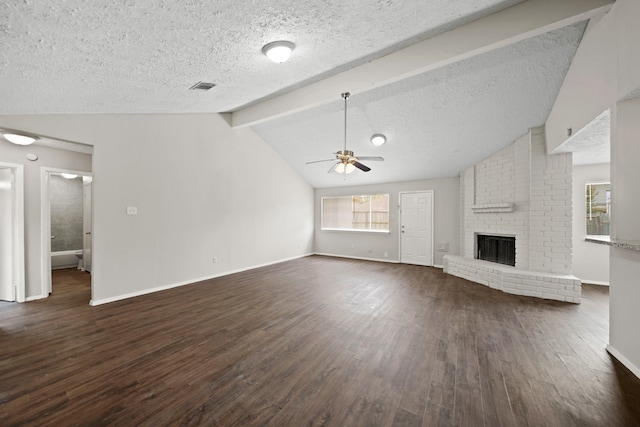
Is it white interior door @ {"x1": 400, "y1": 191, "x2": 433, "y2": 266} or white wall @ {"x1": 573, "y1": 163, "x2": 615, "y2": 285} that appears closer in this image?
white wall @ {"x1": 573, "y1": 163, "x2": 615, "y2": 285}

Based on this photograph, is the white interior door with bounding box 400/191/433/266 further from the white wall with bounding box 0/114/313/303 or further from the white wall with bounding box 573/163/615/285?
the white wall with bounding box 0/114/313/303

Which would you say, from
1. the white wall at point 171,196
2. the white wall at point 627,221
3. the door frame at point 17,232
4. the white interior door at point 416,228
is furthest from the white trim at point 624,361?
the door frame at point 17,232

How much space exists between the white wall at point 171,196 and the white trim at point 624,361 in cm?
558

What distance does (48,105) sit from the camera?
296 cm

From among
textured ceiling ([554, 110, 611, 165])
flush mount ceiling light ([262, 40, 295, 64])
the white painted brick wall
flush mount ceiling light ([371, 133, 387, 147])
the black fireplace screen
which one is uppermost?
flush mount ceiling light ([262, 40, 295, 64])

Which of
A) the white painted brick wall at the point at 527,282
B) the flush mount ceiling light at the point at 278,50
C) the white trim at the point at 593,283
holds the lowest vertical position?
the white trim at the point at 593,283

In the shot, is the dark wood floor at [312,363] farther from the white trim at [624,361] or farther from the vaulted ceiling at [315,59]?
the vaulted ceiling at [315,59]

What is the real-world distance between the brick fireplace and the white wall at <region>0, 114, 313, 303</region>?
15.5ft

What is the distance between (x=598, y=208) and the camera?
15.8ft

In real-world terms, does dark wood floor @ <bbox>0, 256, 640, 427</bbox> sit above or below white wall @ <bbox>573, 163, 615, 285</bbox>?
below

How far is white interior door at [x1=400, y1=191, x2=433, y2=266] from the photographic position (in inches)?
262

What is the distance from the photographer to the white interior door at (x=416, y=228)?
665 cm

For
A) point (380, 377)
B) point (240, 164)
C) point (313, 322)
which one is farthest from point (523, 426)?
point (240, 164)

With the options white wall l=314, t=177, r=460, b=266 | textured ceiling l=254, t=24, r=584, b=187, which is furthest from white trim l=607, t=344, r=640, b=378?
white wall l=314, t=177, r=460, b=266
